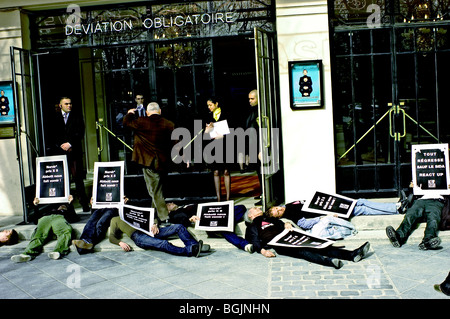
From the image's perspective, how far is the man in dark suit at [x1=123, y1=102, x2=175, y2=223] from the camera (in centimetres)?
776

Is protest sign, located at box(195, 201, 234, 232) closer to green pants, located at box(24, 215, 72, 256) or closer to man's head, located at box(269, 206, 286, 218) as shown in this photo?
man's head, located at box(269, 206, 286, 218)

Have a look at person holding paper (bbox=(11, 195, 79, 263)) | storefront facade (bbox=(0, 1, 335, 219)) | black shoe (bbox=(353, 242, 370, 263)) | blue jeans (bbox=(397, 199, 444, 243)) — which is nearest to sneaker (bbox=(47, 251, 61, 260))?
person holding paper (bbox=(11, 195, 79, 263))

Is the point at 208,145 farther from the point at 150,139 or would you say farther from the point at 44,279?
the point at 44,279

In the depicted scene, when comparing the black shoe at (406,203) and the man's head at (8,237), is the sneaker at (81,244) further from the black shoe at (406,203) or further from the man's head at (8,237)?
the black shoe at (406,203)

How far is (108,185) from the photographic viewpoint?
25.7ft

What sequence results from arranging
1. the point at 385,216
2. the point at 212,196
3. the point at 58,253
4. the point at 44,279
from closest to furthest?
the point at 44,279 < the point at 58,253 < the point at 385,216 < the point at 212,196

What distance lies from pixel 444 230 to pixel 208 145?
377 cm

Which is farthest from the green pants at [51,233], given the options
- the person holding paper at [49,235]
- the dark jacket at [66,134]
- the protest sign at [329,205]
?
the protest sign at [329,205]

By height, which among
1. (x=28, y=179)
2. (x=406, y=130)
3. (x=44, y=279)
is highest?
(x=406, y=130)

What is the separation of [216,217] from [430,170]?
3.10 metres

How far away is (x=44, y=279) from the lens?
624 cm

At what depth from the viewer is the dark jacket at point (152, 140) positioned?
25.4 feet

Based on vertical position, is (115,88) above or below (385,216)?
above

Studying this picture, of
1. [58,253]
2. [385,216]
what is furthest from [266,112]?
[58,253]
